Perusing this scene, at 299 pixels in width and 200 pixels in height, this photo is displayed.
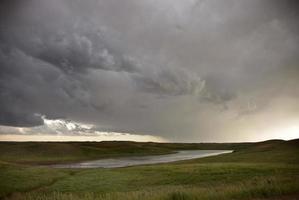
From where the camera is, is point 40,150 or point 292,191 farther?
point 40,150

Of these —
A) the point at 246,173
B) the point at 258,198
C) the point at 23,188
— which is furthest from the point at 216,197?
the point at 23,188

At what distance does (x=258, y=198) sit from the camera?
49.4ft

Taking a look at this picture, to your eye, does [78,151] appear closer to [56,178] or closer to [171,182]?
[56,178]

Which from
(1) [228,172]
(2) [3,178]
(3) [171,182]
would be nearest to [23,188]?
(2) [3,178]

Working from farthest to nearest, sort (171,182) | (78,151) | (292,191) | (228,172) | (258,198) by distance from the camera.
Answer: (78,151) < (228,172) < (171,182) < (292,191) < (258,198)

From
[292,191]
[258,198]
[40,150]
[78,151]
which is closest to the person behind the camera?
[258,198]

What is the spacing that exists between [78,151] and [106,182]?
81531 mm

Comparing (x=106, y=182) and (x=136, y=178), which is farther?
(x=136, y=178)

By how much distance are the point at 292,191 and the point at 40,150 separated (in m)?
98.1

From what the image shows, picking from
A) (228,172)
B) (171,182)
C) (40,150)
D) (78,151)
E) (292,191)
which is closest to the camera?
(292,191)

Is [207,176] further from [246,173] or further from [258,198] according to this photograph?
[258,198]

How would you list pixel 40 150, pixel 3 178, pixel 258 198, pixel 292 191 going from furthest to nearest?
pixel 40 150 < pixel 3 178 < pixel 292 191 < pixel 258 198

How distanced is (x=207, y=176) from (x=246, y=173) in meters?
4.28

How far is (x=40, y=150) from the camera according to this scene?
10294 cm
